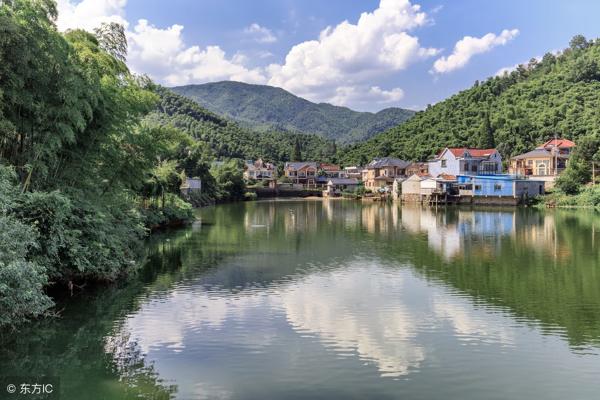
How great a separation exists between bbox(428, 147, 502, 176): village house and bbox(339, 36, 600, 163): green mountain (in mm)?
9318

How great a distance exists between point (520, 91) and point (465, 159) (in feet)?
129

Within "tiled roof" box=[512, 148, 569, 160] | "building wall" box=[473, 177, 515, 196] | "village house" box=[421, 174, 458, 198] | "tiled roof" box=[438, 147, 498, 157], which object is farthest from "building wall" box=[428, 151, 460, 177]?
"tiled roof" box=[512, 148, 569, 160]

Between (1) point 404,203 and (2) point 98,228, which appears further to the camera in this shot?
(1) point 404,203

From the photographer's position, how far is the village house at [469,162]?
76.1m

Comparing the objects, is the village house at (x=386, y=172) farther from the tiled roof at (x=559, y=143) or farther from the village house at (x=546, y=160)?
the tiled roof at (x=559, y=143)

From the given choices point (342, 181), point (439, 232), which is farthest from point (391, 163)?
point (439, 232)

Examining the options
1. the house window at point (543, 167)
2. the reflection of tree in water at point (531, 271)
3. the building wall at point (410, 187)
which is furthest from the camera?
the building wall at point (410, 187)

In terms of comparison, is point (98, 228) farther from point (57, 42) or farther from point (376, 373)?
point (376, 373)

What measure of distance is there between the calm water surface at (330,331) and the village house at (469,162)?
52.6 meters

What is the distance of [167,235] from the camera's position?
106ft

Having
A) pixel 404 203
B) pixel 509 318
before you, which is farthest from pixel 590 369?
pixel 404 203

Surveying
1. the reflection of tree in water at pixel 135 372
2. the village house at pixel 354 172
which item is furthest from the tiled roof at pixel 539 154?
the reflection of tree in water at pixel 135 372

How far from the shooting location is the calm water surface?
9523 mm

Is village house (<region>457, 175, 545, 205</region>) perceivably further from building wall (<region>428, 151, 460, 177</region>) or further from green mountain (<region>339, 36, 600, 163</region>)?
green mountain (<region>339, 36, 600, 163</region>)
